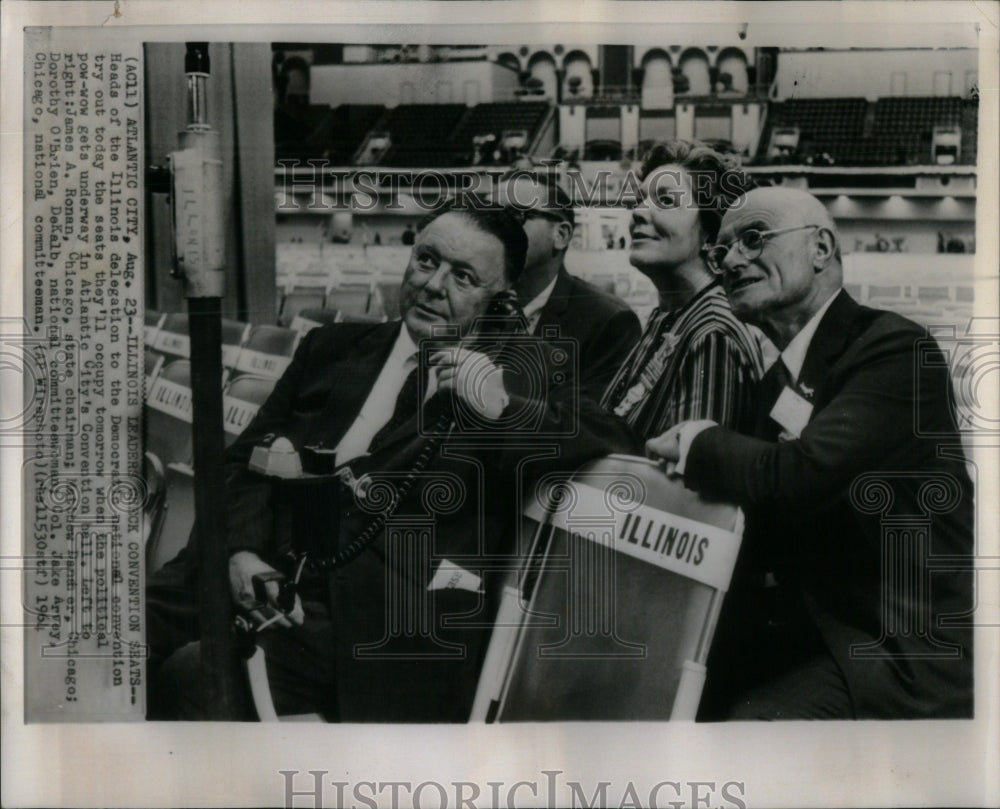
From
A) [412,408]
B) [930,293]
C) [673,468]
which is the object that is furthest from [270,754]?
[930,293]

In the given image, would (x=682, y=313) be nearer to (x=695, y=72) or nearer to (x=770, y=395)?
(x=770, y=395)

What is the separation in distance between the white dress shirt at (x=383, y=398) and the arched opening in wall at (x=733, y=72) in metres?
0.94

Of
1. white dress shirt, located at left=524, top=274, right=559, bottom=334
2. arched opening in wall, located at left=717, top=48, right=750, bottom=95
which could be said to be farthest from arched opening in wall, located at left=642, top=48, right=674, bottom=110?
white dress shirt, located at left=524, top=274, right=559, bottom=334

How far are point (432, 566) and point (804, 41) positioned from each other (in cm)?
150

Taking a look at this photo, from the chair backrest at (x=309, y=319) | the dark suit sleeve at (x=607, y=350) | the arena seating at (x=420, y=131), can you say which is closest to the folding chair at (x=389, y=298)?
the chair backrest at (x=309, y=319)

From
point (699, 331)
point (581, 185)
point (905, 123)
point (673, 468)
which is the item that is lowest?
point (673, 468)

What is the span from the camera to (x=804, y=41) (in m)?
2.32

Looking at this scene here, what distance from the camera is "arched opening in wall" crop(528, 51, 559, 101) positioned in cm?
230

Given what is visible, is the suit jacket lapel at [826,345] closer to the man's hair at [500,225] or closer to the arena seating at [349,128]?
the man's hair at [500,225]

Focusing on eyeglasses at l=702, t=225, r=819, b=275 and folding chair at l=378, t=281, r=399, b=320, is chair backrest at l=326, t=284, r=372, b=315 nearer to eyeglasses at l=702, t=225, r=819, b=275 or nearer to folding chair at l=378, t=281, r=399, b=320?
folding chair at l=378, t=281, r=399, b=320

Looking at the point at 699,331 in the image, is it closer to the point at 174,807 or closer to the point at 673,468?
the point at 673,468

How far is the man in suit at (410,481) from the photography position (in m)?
2.29

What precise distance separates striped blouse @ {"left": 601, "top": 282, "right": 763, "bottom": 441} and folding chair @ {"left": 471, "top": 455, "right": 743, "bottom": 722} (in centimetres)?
13

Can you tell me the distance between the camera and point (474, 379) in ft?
7.51
